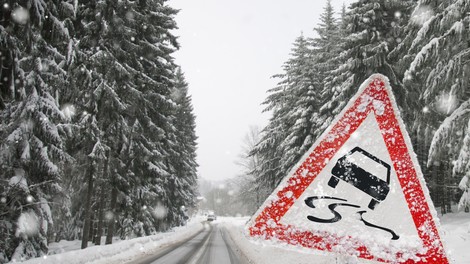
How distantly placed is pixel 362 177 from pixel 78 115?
53.8 ft

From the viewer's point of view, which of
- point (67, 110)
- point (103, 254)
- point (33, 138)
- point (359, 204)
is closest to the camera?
point (359, 204)


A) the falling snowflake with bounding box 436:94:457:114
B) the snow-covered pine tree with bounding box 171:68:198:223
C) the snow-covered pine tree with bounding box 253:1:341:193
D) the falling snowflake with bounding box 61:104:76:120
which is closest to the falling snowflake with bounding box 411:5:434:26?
the falling snowflake with bounding box 436:94:457:114

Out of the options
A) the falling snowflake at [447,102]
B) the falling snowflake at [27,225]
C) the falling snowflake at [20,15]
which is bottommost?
the falling snowflake at [27,225]

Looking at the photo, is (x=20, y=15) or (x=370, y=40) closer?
(x=20, y=15)

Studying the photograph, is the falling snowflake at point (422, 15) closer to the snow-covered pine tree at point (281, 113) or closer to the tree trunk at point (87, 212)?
the snow-covered pine tree at point (281, 113)

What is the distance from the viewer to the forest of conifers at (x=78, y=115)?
928 cm

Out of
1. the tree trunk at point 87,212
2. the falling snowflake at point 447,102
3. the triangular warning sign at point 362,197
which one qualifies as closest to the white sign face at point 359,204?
the triangular warning sign at point 362,197

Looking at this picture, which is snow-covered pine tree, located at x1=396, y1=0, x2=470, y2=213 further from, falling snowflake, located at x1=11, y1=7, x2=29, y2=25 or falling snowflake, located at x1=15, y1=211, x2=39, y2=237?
falling snowflake, located at x1=15, y1=211, x2=39, y2=237

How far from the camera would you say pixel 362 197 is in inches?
61.4

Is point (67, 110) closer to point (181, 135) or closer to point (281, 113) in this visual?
point (281, 113)

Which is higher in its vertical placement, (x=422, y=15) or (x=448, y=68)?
(x=422, y=15)

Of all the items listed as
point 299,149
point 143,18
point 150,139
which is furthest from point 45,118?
point 299,149

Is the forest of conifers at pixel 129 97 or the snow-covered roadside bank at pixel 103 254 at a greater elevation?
the forest of conifers at pixel 129 97

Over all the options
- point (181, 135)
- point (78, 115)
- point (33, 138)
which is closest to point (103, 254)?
point (33, 138)
